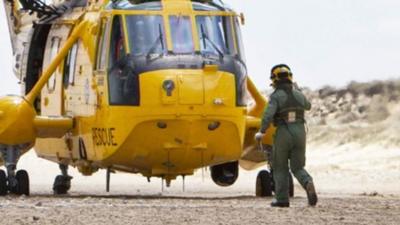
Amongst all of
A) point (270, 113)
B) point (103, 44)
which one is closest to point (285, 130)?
point (270, 113)

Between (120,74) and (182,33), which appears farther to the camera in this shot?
(182,33)

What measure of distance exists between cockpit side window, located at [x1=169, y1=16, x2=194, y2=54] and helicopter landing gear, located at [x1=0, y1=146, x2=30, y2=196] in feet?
11.2

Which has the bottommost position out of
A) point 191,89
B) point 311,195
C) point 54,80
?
point 311,195

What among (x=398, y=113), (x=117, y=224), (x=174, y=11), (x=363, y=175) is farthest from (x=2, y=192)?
(x=398, y=113)

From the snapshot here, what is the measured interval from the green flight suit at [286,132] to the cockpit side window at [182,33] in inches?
120

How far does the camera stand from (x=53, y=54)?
109 feet

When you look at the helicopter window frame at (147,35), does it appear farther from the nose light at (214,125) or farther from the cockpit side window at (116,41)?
the nose light at (214,125)

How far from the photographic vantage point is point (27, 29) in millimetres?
35156

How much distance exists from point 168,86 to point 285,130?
9.21 feet

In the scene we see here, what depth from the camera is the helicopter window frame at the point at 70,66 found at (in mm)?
31898

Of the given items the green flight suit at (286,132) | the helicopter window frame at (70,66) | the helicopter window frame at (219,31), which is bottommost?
the green flight suit at (286,132)

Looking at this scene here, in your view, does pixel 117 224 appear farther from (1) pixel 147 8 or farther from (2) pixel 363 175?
(2) pixel 363 175

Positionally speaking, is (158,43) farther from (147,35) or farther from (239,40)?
(239,40)

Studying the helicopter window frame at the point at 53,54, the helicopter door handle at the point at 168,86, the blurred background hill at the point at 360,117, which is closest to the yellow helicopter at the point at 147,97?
the helicopter door handle at the point at 168,86
